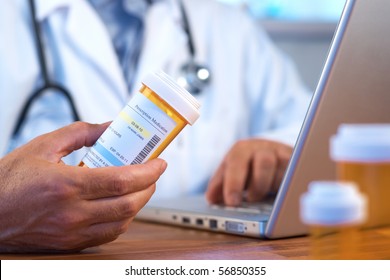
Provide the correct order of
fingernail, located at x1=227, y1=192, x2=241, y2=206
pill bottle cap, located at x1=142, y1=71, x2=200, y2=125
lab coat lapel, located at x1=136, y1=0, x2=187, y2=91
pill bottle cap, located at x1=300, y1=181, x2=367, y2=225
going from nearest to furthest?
1. pill bottle cap, located at x1=300, y1=181, x2=367, y2=225
2. pill bottle cap, located at x1=142, y1=71, x2=200, y2=125
3. fingernail, located at x1=227, y1=192, x2=241, y2=206
4. lab coat lapel, located at x1=136, y1=0, x2=187, y2=91

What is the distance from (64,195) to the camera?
2.07ft

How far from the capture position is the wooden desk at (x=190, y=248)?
65 cm

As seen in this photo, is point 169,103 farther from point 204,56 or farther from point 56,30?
point 204,56

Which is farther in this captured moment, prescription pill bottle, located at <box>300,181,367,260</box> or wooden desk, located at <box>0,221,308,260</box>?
wooden desk, located at <box>0,221,308,260</box>

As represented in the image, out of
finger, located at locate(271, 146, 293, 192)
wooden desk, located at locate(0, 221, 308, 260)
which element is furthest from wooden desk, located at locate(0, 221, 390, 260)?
finger, located at locate(271, 146, 293, 192)

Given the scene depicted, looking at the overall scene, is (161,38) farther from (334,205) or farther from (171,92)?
(334,205)

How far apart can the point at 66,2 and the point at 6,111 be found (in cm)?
25

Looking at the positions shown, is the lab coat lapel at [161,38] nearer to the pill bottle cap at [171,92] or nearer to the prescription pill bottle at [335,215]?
the pill bottle cap at [171,92]

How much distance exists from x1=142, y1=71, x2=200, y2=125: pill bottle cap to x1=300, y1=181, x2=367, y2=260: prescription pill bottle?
173 mm

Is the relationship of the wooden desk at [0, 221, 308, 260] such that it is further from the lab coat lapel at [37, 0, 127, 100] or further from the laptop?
the lab coat lapel at [37, 0, 127, 100]

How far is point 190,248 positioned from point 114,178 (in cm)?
14

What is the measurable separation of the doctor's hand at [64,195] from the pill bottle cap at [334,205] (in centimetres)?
23

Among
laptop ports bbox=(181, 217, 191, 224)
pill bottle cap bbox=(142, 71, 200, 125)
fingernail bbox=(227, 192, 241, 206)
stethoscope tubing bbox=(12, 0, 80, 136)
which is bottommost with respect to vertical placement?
laptop ports bbox=(181, 217, 191, 224)

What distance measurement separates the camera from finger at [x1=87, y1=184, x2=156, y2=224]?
0.64 metres
